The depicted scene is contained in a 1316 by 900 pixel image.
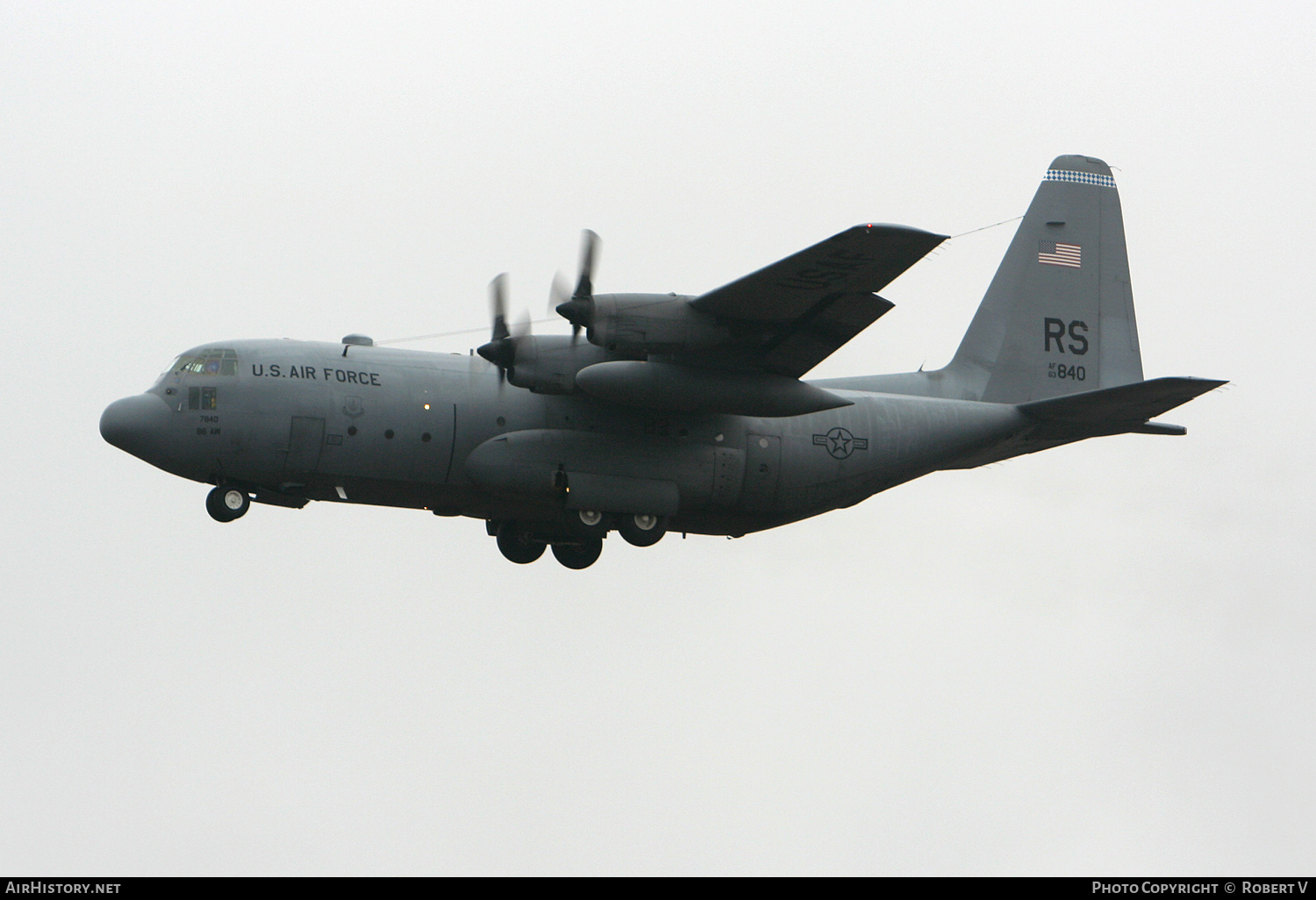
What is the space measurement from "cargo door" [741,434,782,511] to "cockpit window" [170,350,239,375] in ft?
22.3

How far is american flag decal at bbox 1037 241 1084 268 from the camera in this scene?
23.9 m

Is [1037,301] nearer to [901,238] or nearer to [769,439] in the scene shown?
[769,439]

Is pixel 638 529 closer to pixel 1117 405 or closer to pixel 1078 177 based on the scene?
pixel 1117 405

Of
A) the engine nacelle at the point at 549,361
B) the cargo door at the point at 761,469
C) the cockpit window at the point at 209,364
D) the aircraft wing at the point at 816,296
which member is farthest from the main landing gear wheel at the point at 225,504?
the cargo door at the point at 761,469

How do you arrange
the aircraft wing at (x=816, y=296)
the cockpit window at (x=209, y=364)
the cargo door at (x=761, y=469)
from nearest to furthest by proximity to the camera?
the aircraft wing at (x=816, y=296)
the cockpit window at (x=209, y=364)
the cargo door at (x=761, y=469)

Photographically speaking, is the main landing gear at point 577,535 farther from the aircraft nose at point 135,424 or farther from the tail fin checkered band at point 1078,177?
the tail fin checkered band at point 1078,177

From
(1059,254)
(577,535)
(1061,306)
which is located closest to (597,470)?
(577,535)

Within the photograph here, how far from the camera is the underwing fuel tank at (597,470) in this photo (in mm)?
19359

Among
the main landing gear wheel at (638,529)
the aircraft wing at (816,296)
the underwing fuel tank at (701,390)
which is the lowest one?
the main landing gear wheel at (638,529)

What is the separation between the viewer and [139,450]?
18.7m

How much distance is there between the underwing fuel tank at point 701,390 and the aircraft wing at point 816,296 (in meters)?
0.29
